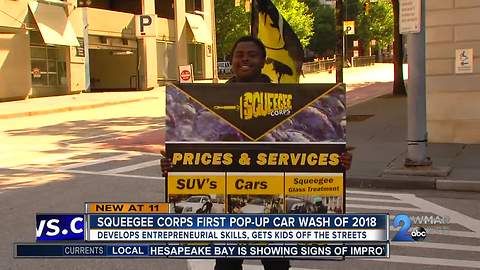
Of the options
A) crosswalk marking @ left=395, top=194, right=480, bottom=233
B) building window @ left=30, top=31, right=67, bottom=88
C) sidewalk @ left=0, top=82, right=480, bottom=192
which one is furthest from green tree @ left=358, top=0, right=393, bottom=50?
crosswalk marking @ left=395, top=194, right=480, bottom=233

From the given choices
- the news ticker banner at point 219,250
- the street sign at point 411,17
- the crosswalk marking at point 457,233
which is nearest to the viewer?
the news ticker banner at point 219,250

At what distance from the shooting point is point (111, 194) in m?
8.78

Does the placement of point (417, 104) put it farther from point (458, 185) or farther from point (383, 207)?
point (383, 207)

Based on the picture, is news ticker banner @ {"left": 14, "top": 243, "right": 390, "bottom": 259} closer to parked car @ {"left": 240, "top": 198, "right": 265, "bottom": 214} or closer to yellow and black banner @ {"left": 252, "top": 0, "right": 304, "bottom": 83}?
parked car @ {"left": 240, "top": 198, "right": 265, "bottom": 214}

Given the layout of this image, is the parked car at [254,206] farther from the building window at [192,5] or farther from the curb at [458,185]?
the building window at [192,5]

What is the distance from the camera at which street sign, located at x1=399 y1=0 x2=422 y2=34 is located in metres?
9.72

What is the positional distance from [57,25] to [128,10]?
13.9 metres

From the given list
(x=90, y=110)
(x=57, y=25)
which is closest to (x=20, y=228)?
(x=90, y=110)

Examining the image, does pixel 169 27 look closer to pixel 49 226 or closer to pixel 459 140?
pixel 459 140

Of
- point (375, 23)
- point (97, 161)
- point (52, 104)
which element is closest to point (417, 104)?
point (97, 161)

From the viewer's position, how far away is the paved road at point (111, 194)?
18.0 feet

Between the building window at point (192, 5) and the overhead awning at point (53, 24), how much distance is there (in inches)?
634

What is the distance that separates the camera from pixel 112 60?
1615 inches

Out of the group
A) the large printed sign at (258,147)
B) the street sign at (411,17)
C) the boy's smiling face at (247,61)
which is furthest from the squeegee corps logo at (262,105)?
the street sign at (411,17)
